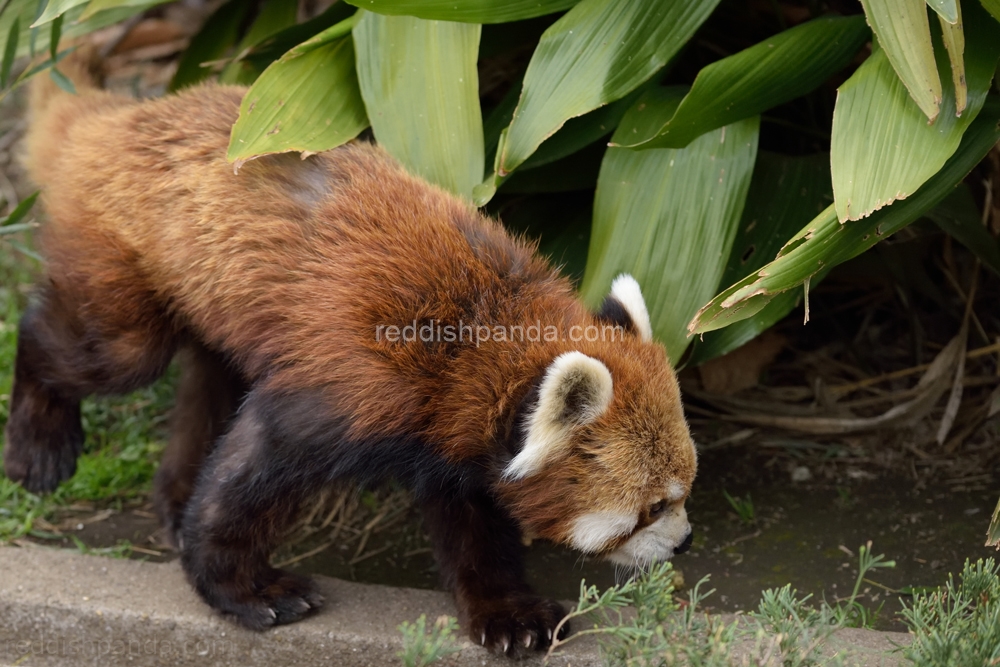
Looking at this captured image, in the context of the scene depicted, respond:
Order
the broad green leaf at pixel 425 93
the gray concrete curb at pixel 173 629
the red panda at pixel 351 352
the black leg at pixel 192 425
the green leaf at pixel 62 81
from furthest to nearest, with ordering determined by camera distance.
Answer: the black leg at pixel 192 425 < the green leaf at pixel 62 81 < the broad green leaf at pixel 425 93 < the gray concrete curb at pixel 173 629 < the red panda at pixel 351 352

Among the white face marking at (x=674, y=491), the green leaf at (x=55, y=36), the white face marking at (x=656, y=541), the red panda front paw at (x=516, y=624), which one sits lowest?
the red panda front paw at (x=516, y=624)

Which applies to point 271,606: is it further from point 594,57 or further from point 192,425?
point 594,57

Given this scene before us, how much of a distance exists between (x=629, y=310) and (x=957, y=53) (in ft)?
3.68

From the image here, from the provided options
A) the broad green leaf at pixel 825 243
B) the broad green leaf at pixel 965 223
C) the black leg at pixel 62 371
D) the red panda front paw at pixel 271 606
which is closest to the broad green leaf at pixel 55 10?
the black leg at pixel 62 371

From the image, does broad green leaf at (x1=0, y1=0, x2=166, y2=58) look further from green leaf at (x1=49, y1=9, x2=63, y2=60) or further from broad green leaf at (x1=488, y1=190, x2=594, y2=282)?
broad green leaf at (x1=488, y1=190, x2=594, y2=282)

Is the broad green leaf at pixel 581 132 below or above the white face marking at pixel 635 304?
above

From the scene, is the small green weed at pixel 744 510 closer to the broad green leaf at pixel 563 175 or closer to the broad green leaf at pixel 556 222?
the broad green leaf at pixel 556 222

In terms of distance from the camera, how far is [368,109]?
328cm

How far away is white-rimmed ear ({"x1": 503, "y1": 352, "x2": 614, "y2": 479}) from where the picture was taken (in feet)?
8.07

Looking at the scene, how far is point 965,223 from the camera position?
3.48 m

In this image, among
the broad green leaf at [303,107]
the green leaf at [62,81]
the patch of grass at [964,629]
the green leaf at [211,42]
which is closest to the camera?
the patch of grass at [964,629]

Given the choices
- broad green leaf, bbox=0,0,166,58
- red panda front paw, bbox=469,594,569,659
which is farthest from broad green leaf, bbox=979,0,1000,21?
broad green leaf, bbox=0,0,166,58

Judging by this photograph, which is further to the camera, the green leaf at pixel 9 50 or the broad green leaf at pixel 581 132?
the green leaf at pixel 9 50

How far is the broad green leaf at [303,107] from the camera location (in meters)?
3.06
